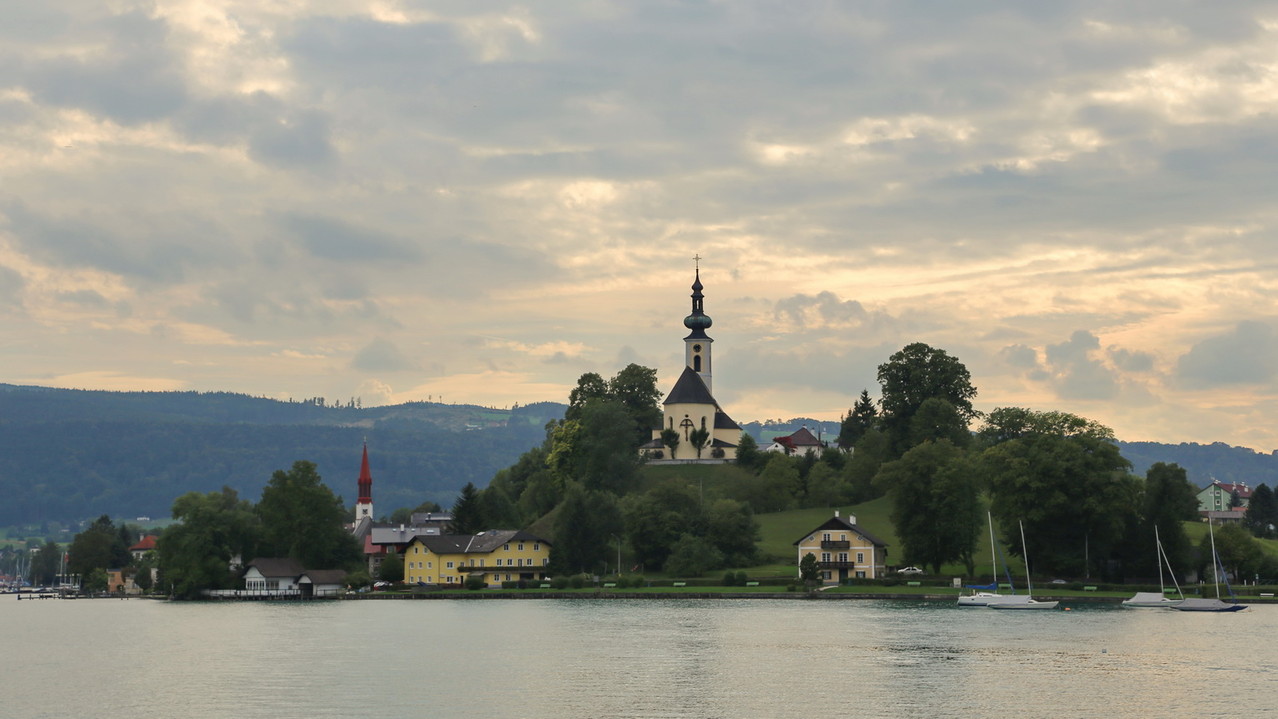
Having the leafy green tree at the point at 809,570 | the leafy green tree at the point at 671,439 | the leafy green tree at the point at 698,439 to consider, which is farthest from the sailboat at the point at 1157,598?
the leafy green tree at the point at 671,439

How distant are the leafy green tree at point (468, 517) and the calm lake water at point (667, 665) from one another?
4599cm

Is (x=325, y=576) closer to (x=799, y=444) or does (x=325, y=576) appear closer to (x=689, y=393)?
(x=689, y=393)

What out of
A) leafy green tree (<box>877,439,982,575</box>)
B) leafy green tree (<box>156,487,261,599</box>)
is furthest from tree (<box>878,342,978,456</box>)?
leafy green tree (<box>156,487,261,599</box>)

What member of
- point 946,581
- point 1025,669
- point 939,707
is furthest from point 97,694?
point 946,581

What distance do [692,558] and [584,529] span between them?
9916 mm

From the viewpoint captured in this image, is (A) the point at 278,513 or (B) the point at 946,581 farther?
(A) the point at 278,513

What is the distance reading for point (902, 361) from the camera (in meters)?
131

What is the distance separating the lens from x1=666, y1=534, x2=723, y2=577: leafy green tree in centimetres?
10325

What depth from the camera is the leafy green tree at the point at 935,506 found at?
93.6m

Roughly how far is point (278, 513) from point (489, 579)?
834 inches

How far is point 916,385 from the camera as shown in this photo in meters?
130

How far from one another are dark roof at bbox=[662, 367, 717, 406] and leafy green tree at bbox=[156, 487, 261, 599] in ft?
160

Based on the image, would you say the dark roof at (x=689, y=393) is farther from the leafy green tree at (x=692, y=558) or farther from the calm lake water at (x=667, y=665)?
the calm lake water at (x=667, y=665)

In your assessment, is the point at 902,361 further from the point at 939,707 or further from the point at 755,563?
the point at 939,707
